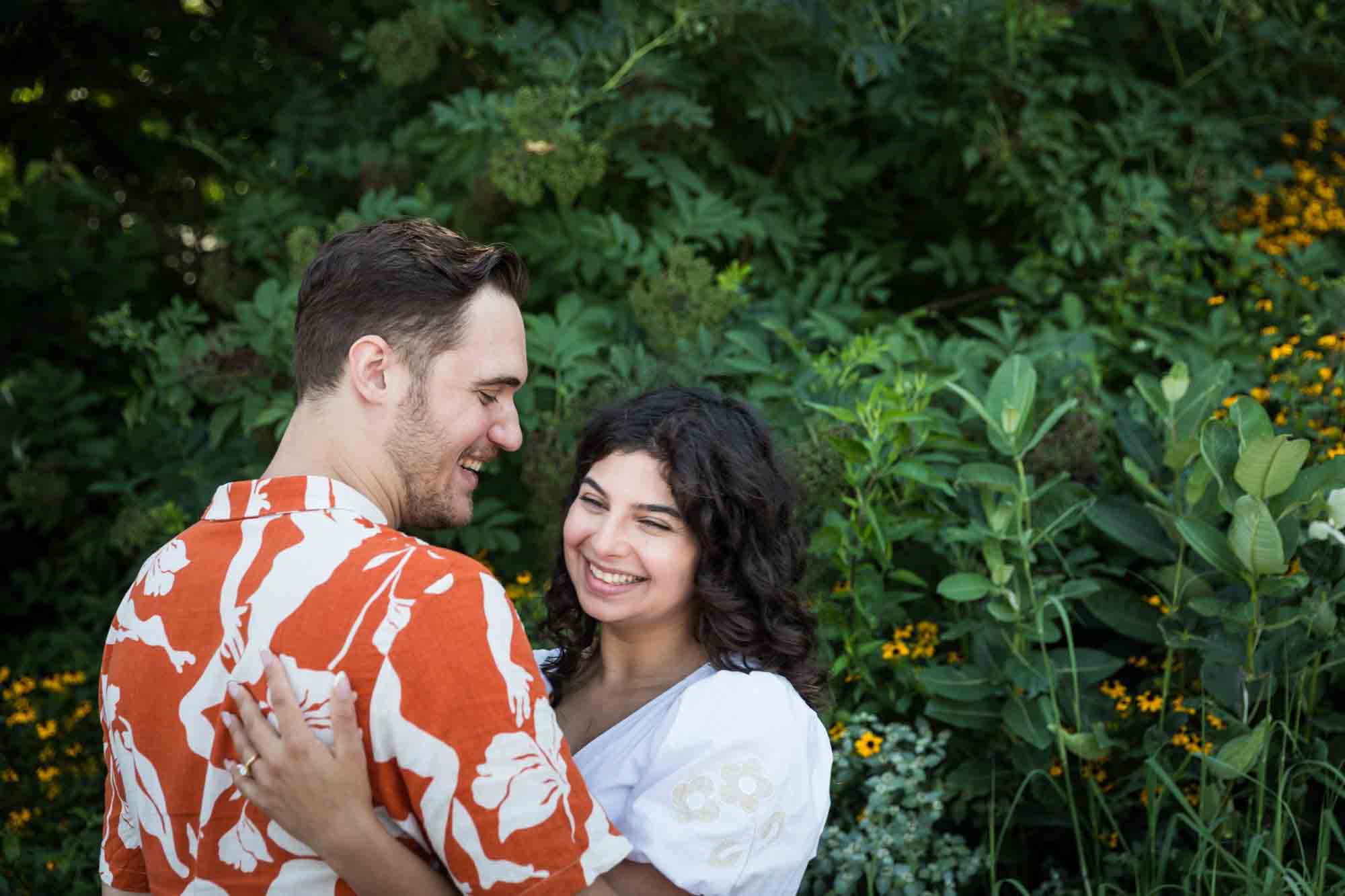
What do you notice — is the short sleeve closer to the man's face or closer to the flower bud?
the man's face

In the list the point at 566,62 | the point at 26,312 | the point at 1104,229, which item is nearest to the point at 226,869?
the point at 566,62

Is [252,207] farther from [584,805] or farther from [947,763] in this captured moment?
[584,805]

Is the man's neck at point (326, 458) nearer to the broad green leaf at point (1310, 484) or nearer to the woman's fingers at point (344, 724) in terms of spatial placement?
the woman's fingers at point (344, 724)

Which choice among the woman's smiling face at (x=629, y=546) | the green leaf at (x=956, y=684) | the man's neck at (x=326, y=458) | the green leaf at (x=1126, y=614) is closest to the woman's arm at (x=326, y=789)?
the man's neck at (x=326, y=458)

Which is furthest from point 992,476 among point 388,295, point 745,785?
point 388,295

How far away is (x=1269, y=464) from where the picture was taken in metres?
2.24

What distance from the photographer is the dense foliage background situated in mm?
2480

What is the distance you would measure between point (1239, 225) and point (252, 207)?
3.10 m

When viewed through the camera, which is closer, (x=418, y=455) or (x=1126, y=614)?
(x=418, y=455)

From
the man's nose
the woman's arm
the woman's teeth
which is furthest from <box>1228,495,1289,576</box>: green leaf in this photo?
the woman's arm

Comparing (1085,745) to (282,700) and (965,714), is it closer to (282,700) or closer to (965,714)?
(965,714)

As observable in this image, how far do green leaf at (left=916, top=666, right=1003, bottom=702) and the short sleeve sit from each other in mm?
845

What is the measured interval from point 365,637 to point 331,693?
74mm

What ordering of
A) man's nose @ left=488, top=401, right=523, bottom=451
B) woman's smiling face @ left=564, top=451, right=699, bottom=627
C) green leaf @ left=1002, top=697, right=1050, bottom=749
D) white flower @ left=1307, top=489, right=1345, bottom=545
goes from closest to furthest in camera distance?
man's nose @ left=488, top=401, right=523, bottom=451 < woman's smiling face @ left=564, top=451, right=699, bottom=627 < white flower @ left=1307, top=489, right=1345, bottom=545 < green leaf @ left=1002, top=697, right=1050, bottom=749
